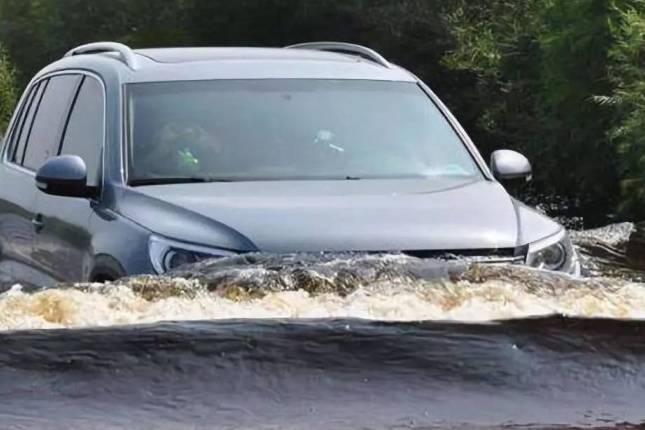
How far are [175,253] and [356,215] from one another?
62 cm

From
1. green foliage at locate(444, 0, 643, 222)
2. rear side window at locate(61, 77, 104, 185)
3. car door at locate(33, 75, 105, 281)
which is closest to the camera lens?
car door at locate(33, 75, 105, 281)

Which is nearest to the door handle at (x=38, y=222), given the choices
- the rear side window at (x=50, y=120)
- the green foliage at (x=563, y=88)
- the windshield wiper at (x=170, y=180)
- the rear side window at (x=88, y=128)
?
the rear side window at (x=88, y=128)

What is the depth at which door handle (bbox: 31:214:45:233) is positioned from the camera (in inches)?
296

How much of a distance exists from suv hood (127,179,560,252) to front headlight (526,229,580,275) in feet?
0.11

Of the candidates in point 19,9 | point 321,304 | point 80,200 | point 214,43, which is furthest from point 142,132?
point 19,9

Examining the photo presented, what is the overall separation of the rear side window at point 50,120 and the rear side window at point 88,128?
0.50 ft

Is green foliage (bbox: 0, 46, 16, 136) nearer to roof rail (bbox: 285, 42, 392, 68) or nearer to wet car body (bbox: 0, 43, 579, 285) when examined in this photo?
roof rail (bbox: 285, 42, 392, 68)

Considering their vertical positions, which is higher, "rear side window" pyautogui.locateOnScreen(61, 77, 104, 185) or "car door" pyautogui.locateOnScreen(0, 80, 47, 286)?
"rear side window" pyautogui.locateOnScreen(61, 77, 104, 185)

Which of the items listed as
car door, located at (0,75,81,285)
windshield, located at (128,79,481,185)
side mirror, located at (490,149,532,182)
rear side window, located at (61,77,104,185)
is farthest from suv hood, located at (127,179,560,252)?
car door, located at (0,75,81,285)

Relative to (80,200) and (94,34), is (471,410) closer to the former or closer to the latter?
(80,200)

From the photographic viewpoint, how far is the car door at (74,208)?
6898 millimetres

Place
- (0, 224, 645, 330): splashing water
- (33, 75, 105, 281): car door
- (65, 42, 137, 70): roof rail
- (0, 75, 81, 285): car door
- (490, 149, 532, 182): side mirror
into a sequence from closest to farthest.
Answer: (0, 224, 645, 330): splashing water, (33, 75, 105, 281): car door, (490, 149, 532, 182): side mirror, (65, 42, 137, 70): roof rail, (0, 75, 81, 285): car door

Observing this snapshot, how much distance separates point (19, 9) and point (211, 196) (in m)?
37.6

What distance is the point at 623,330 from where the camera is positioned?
155 inches
